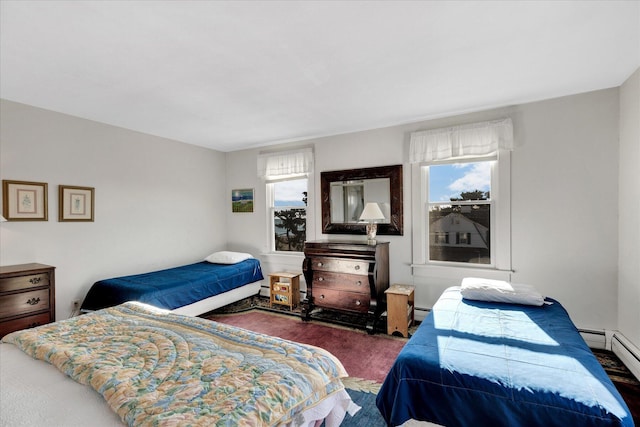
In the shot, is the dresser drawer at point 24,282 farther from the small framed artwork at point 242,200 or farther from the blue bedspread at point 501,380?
the blue bedspread at point 501,380

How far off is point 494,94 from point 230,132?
10.6 feet

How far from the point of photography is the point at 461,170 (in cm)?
362

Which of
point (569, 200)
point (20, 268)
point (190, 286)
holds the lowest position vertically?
point (190, 286)

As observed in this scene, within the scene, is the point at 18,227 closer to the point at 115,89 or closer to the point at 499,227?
the point at 115,89

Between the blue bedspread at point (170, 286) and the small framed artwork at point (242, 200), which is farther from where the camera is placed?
the small framed artwork at point (242, 200)

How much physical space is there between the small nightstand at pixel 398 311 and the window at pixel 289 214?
1810 millimetres

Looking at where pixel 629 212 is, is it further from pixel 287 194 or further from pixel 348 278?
pixel 287 194

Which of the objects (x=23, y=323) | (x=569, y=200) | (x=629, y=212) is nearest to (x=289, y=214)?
(x=23, y=323)

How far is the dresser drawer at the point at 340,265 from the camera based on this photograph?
3613 millimetres

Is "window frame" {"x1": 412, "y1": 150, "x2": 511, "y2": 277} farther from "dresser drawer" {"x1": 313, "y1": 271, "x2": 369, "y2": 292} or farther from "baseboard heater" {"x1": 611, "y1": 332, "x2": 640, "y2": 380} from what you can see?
"baseboard heater" {"x1": 611, "y1": 332, "x2": 640, "y2": 380}

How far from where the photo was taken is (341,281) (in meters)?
3.78

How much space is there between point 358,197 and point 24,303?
3.68 meters

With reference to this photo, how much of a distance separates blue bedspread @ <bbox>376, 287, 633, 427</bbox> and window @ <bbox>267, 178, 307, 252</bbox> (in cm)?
300

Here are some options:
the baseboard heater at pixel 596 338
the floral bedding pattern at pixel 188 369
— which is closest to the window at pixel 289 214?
the floral bedding pattern at pixel 188 369
